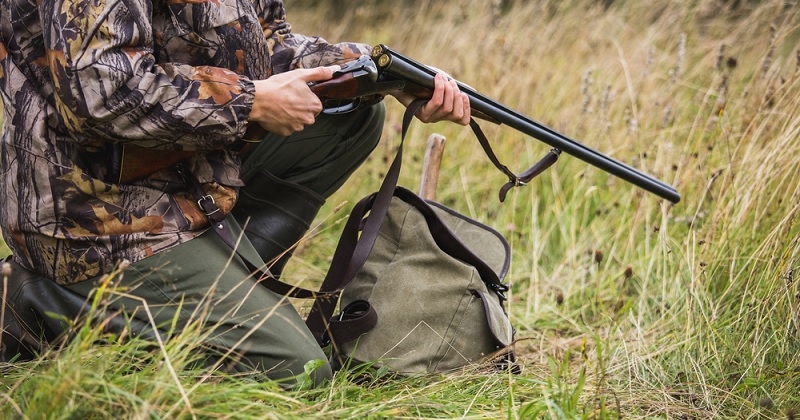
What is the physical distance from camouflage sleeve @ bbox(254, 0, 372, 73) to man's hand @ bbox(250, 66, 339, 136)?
1.71ft

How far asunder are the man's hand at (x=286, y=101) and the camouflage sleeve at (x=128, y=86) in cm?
5

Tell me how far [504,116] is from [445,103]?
308 millimetres

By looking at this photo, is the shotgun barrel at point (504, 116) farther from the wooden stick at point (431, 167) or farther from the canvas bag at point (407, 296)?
the wooden stick at point (431, 167)

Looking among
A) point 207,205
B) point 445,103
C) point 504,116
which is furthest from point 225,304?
point 504,116

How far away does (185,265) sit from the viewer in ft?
7.63

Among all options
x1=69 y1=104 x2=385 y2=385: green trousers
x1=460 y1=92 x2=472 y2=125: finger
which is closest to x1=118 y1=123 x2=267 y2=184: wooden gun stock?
x1=69 y1=104 x2=385 y2=385: green trousers

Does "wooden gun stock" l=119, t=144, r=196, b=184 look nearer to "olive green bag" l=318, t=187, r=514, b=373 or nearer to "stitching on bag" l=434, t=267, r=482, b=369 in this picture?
"olive green bag" l=318, t=187, r=514, b=373

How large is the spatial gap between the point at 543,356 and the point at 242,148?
151cm

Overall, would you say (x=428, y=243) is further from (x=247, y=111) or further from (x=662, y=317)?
(x=662, y=317)

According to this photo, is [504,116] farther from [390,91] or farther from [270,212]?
[270,212]

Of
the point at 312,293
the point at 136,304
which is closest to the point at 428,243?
the point at 312,293

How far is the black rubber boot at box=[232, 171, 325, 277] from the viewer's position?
111 inches

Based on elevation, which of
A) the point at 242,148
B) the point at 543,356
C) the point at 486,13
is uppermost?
the point at 486,13

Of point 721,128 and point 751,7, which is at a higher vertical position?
point 751,7
